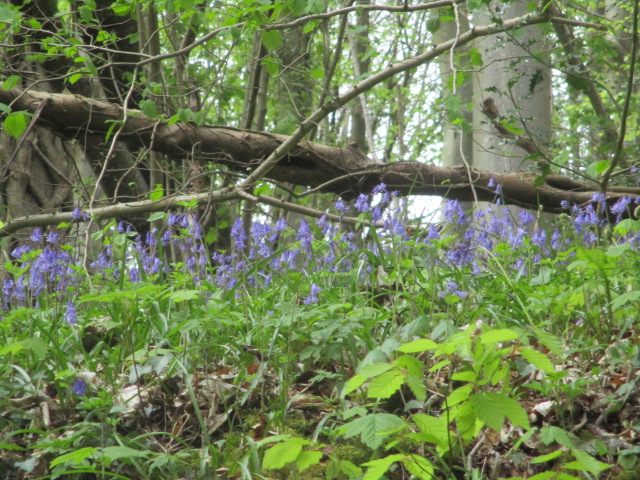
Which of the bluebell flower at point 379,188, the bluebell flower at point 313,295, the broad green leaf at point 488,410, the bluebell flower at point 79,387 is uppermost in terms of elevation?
the bluebell flower at point 379,188

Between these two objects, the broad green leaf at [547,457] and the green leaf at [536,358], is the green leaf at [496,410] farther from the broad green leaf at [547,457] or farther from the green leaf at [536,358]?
the broad green leaf at [547,457]

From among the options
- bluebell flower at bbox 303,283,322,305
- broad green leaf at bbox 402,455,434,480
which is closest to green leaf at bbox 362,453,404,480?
broad green leaf at bbox 402,455,434,480

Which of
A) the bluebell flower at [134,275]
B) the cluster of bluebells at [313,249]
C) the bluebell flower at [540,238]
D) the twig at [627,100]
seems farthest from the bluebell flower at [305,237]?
the twig at [627,100]

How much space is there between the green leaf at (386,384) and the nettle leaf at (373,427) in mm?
89

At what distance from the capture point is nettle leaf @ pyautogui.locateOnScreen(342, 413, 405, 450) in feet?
5.16

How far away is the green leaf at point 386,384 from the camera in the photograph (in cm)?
154

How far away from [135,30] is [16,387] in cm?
518

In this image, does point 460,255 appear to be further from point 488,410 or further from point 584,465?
point 488,410

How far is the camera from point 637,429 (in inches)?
80.8

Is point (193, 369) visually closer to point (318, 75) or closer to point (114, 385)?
point (114, 385)

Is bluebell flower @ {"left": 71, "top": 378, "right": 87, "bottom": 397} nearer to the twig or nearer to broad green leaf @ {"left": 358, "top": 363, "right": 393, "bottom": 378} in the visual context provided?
broad green leaf @ {"left": 358, "top": 363, "right": 393, "bottom": 378}

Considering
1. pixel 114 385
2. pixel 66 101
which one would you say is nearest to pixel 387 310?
pixel 114 385

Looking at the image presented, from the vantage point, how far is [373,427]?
5.23 feet

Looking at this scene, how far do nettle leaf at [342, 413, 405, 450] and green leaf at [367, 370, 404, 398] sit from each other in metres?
0.09
